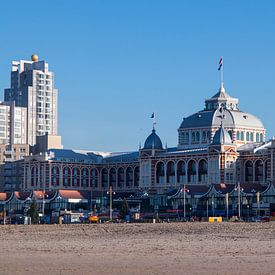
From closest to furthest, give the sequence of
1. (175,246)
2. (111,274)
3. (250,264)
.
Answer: (111,274), (250,264), (175,246)

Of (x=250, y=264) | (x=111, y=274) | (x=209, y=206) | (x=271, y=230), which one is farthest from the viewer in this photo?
(x=209, y=206)

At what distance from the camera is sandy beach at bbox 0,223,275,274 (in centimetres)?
6100

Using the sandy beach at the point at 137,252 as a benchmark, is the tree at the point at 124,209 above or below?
above

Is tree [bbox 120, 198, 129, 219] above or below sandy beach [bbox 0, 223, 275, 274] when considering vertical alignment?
above

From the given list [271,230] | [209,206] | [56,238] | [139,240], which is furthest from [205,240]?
[209,206]

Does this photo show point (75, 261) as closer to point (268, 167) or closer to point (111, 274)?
point (111, 274)

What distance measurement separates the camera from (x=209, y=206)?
188 metres

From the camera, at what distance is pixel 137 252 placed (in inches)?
2820

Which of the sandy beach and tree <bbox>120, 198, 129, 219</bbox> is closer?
the sandy beach

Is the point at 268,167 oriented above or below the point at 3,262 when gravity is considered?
above

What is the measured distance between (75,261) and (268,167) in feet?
440

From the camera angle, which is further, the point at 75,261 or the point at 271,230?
the point at 271,230

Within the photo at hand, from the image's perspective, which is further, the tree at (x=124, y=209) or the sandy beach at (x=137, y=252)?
the tree at (x=124, y=209)

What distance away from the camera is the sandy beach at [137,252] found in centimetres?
6100
